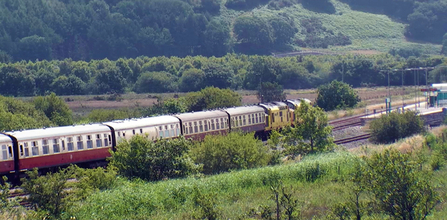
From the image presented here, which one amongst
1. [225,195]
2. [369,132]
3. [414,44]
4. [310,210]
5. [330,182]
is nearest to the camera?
[310,210]

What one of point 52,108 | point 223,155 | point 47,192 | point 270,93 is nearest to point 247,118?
point 223,155

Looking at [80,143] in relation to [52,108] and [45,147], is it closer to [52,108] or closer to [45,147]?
[45,147]

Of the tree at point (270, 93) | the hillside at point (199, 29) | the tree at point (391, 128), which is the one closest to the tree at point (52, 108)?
the tree at point (270, 93)

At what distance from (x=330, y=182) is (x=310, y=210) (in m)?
4.66

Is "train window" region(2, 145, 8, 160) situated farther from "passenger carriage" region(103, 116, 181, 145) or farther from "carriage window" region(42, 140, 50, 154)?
"passenger carriage" region(103, 116, 181, 145)

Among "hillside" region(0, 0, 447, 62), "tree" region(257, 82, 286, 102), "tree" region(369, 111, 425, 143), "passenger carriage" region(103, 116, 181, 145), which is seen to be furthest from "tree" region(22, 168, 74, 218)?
"hillside" region(0, 0, 447, 62)

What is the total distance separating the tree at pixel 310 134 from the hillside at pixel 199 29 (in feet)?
355

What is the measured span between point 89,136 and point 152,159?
510 centimetres

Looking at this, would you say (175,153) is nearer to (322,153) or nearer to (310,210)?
(310,210)

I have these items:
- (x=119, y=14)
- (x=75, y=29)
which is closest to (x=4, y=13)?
(x=75, y=29)

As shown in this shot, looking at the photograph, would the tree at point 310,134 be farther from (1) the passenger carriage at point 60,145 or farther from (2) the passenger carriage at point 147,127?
(1) the passenger carriage at point 60,145

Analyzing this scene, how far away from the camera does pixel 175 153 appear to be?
26.0m

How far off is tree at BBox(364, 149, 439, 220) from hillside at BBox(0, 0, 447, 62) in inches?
4700

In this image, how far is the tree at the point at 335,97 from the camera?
213ft
